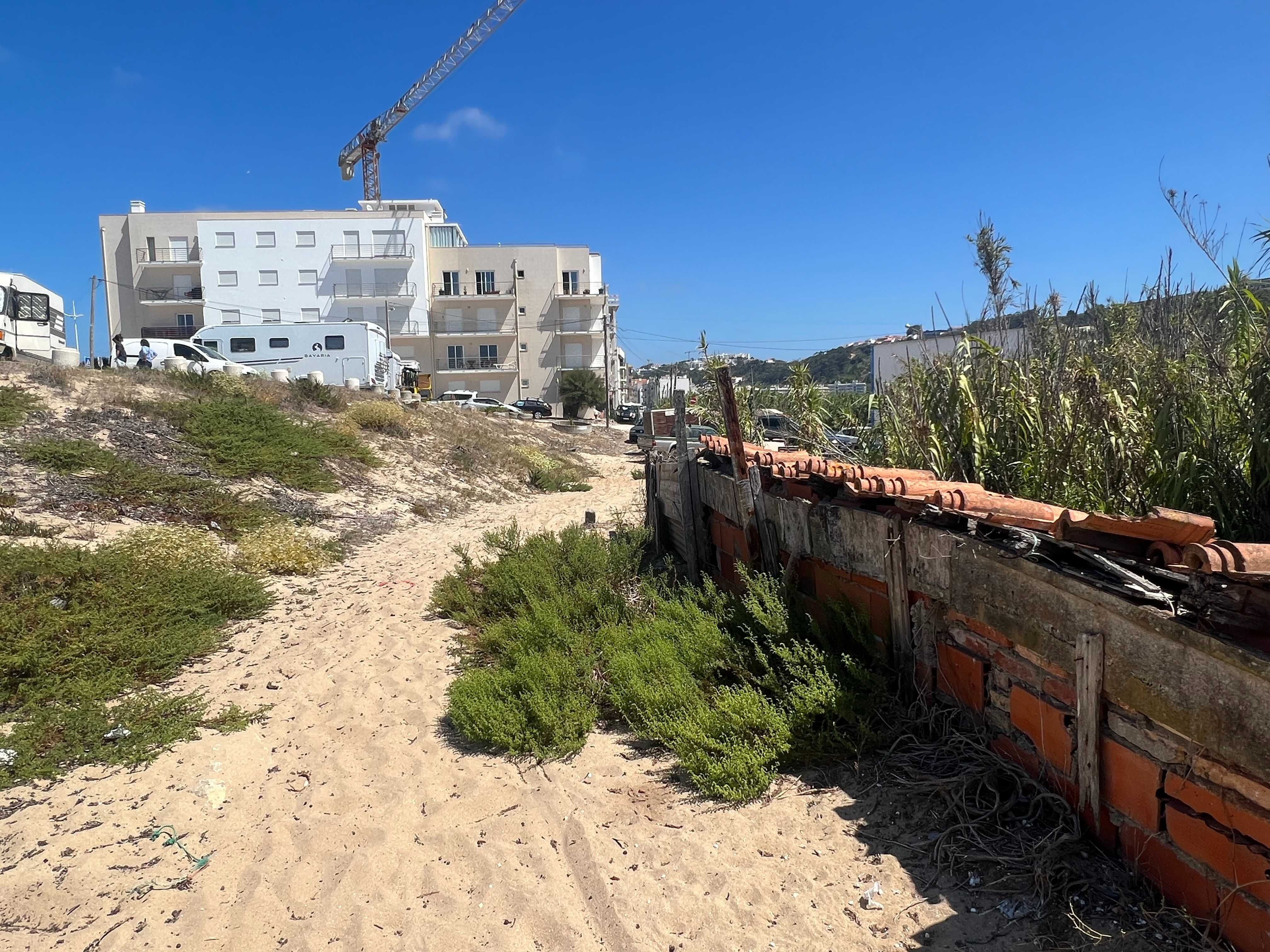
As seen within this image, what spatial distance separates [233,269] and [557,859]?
166 ft

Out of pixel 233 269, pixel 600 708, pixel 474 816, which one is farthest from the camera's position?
pixel 233 269

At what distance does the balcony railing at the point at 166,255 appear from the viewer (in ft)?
154

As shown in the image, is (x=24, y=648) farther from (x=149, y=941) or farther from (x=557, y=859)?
(x=557, y=859)

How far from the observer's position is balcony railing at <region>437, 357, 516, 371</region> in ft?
162

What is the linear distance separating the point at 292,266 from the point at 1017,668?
1972 inches

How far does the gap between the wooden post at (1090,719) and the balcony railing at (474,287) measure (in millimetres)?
49839

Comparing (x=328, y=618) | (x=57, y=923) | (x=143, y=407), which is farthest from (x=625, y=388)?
(x=57, y=923)

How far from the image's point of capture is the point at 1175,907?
2.35m

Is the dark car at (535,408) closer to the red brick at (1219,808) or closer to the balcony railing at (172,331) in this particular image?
the balcony railing at (172,331)

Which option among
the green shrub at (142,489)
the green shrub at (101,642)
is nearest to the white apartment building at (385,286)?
the green shrub at (142,489)

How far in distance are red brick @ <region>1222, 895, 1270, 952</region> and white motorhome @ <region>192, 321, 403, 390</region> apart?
2461 cm

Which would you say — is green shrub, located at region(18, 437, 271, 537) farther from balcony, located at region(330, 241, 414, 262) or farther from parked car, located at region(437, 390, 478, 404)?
balcony, located at region(330, 241, 414, 262)

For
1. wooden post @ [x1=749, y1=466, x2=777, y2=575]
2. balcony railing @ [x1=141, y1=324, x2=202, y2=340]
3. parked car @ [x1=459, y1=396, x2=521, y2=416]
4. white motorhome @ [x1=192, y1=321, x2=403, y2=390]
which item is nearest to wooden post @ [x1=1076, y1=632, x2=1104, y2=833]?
wooden post @ [x1=749, y1=466, x2=777, y2=575]

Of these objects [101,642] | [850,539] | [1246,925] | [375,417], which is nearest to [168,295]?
[375,417]
